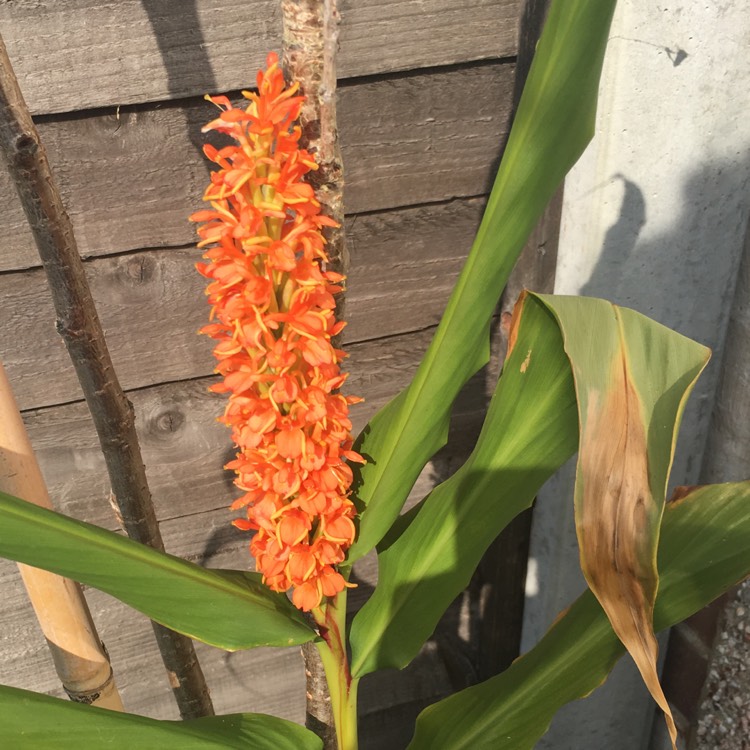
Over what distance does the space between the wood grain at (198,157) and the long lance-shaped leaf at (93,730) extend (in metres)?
0.48

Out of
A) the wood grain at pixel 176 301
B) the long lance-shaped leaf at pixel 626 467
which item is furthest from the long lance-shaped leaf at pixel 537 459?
the wood grain at pixel 176 301

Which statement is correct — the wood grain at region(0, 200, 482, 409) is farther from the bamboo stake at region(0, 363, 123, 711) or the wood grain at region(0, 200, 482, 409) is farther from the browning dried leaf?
the browning dried leaf

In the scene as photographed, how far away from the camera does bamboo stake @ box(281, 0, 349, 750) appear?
0.43 meters

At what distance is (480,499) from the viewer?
0.57 m

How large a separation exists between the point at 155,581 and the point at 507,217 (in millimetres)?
313

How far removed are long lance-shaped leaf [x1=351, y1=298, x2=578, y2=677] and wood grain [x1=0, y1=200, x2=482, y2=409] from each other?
1.10 ft

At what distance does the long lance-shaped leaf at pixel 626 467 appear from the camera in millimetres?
415

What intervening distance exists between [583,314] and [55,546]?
33 cm

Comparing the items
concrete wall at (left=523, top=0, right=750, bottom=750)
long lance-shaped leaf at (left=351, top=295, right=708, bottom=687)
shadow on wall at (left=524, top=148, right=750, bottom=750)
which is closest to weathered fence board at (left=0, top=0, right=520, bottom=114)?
concrete wall at (left=523, top=0, right=750, bottom=750)

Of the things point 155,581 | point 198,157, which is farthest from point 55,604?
point 198,157

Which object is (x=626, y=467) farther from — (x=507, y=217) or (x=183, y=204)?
(x=183, y=204)

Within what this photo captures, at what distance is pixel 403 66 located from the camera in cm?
78

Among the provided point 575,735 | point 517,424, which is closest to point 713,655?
point 575,735

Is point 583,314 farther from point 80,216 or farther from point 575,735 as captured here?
point 575,735
